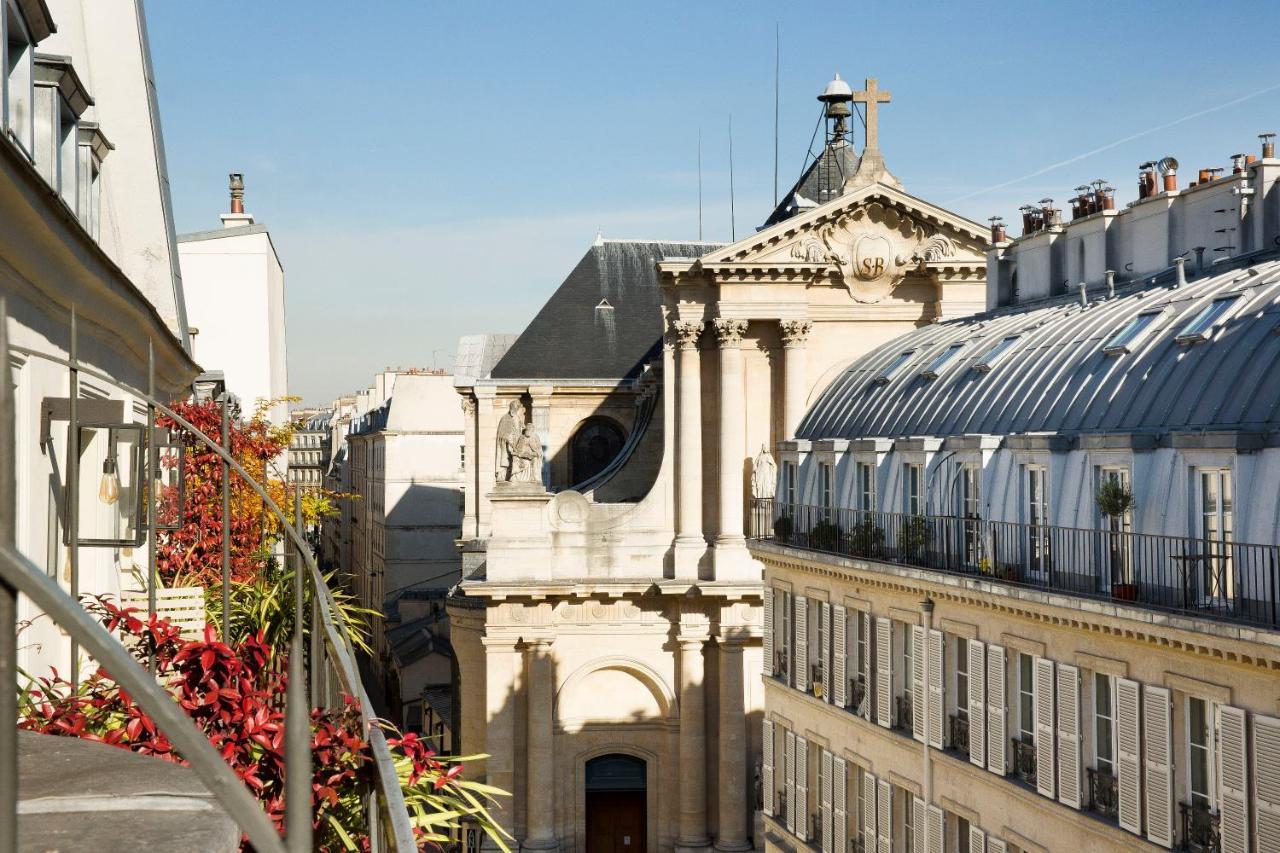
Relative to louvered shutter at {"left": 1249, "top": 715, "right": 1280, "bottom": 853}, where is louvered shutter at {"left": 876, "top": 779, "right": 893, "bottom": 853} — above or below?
below


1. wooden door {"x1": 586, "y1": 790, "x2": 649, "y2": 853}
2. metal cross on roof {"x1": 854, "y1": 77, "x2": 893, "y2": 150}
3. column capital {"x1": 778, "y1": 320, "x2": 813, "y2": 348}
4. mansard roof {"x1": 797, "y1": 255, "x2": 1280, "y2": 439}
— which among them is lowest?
wooden door {"x1": 586, "y1": 790, "x2": 649, "y2": 853}

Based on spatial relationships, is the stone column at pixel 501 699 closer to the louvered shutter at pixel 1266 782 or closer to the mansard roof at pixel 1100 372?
the mansard roof at pixel 1100 372

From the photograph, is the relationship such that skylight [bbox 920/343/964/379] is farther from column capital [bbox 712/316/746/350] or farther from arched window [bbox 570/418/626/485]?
arched window [bbox 570/418/626/485]

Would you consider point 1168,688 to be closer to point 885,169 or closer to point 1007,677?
point 1007,677

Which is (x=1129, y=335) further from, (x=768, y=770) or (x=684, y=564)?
(x=684, y=564)

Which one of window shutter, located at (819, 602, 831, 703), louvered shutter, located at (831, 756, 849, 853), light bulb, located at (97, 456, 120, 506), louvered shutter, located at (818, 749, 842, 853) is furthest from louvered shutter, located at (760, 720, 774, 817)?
light bulb, located at (97, 456, 120, 506)

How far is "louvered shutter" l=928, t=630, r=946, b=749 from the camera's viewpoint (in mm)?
21969

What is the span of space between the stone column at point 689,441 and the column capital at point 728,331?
721mm

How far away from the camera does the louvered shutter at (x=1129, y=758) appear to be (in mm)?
16938

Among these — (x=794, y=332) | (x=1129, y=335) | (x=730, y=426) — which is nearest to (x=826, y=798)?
(x=1129, y=335)

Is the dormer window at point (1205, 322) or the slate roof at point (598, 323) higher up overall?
the slate roof at point (598, 323)

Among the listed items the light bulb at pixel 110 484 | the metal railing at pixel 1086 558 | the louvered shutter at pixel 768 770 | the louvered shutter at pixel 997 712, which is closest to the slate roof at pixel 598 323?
the louvered shutter at pixel 768 770

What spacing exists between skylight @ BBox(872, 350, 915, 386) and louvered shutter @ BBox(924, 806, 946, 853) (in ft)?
33.7

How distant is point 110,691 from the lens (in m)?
7.19
